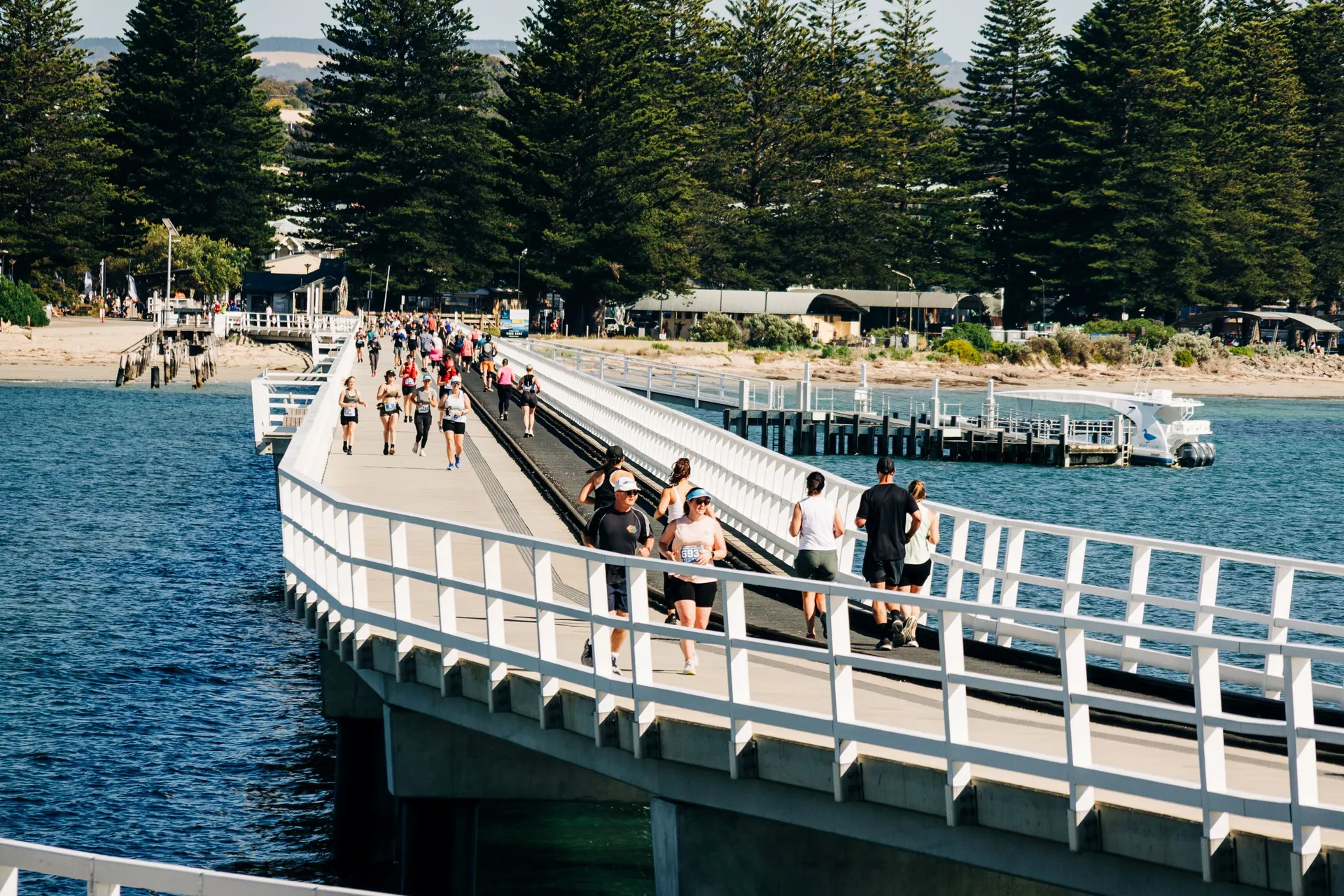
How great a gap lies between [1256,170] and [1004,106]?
1951 centimetres

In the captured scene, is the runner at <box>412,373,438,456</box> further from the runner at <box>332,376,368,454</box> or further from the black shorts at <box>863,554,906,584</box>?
the black shorts at <box>863,554,906,584</box>

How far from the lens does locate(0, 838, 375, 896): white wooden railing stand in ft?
19.5

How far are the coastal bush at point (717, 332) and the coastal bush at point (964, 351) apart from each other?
14325 millimetres

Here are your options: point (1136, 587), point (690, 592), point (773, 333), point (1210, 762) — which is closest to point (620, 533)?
point (690, 592)

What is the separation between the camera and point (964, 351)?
382 feet

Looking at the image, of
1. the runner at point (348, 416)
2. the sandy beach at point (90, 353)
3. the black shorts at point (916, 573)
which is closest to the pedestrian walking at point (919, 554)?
the black shorts at point (916, 573)

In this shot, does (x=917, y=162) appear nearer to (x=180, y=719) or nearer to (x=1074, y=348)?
(x=1074, y=348)

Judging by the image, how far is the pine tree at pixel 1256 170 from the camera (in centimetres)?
12219

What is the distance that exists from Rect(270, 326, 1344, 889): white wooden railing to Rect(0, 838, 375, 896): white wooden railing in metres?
4.11

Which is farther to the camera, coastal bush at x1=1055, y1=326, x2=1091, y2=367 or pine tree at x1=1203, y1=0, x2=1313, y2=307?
pine tree at x1=1203, y1=0, x2=1313, y2=307

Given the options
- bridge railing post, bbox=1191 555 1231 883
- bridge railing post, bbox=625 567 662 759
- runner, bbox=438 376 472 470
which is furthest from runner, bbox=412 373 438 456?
bridge railing post, bbox=1191 555 1231 883

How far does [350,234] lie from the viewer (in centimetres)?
12006

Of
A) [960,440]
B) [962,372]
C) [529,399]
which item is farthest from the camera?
[962,372]

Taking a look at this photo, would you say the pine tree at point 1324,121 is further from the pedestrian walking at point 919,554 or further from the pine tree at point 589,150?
the pedestrian walking at point 919,554
